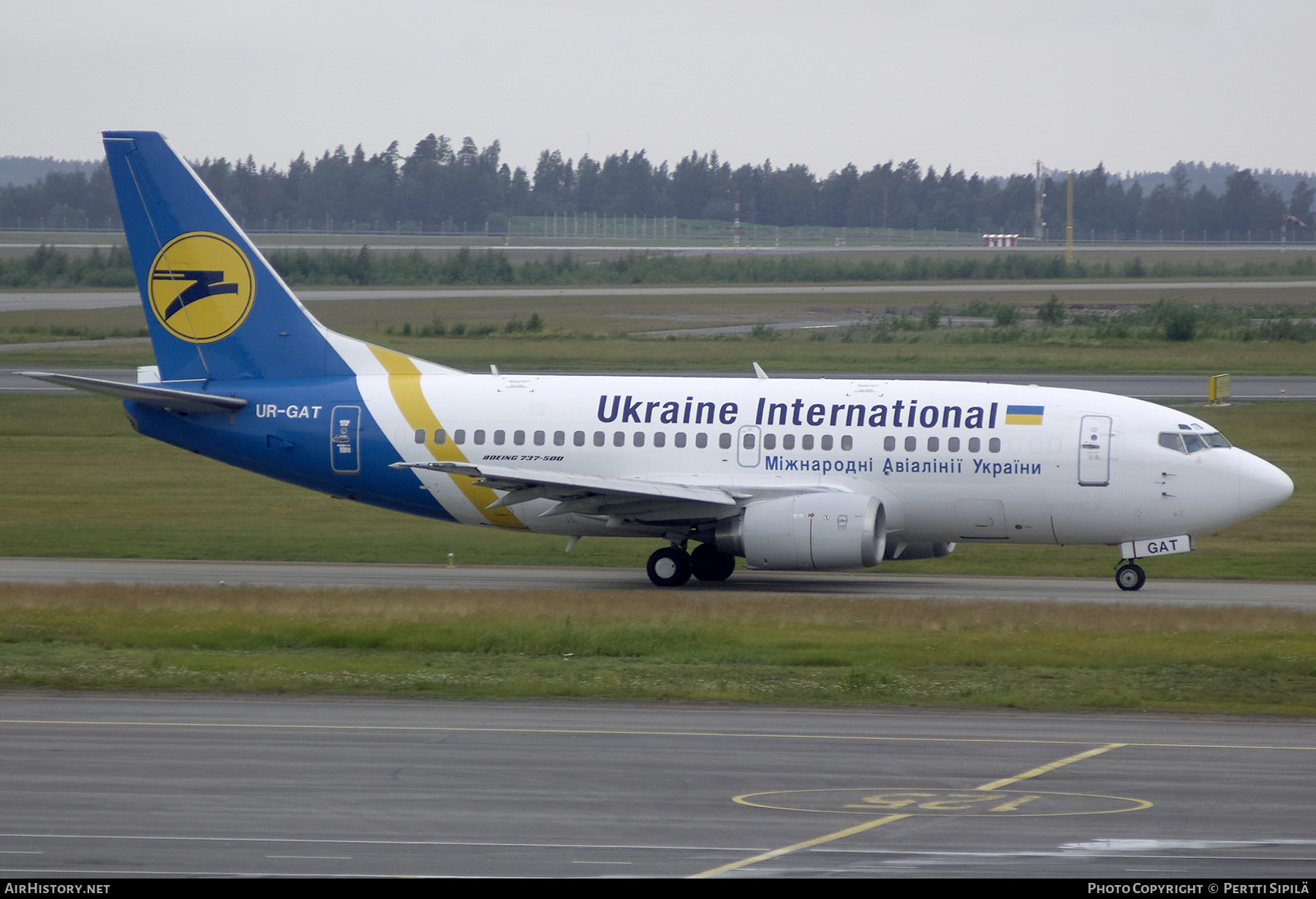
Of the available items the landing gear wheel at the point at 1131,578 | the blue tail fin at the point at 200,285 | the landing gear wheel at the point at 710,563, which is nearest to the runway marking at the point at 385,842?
the landing gear wheel at the point at 710,563

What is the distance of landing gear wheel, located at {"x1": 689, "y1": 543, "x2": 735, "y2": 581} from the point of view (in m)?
31.7

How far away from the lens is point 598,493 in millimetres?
29656

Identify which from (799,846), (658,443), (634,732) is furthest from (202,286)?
(799,846)

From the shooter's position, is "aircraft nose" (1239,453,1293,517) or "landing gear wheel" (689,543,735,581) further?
"landing gear wheel" (689,543,735,581)

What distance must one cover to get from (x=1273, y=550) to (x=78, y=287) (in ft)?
327

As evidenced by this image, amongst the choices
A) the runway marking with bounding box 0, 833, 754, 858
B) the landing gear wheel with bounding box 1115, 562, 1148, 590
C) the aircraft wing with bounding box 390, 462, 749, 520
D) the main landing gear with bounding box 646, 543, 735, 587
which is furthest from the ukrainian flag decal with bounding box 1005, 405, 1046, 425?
the runway marking with bounding box 0, 833, 754, 858

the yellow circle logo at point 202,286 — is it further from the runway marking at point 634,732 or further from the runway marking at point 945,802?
the runway marking at point 945,802

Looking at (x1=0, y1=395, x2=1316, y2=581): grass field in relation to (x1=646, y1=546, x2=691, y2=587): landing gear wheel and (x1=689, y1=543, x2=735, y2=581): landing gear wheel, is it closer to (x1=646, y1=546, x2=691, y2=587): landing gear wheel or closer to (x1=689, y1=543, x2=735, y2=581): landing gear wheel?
(x1=689, y1=543, x2=735, y2=581): landing gear wheel

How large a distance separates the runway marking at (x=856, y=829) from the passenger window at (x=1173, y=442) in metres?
14.6

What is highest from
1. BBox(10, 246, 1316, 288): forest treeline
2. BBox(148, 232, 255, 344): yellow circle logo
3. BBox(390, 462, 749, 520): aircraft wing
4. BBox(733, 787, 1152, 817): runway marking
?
BBox(10, 246, 1316, 288): forest treeline

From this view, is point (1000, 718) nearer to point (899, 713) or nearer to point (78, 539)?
point (899, 713)

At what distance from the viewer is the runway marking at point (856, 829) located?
38.9 ft

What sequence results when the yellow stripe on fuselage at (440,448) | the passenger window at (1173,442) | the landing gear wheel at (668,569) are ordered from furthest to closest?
the yellow stripe on fuselage at (440,448) → the landing gear wheel at (668,569) → the passenger window at (1173,442)

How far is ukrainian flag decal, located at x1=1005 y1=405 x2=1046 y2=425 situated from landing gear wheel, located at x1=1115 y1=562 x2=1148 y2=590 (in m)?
3.46
